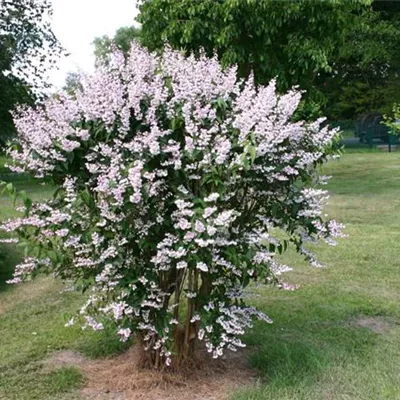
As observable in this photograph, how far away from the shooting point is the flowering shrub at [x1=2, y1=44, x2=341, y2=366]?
121 inches

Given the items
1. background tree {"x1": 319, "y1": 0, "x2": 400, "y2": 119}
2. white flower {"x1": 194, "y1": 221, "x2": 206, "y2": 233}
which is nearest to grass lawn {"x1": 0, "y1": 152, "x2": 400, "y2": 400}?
white flower {"x1": 194, "y1": 221, "x2": 206, "y2": 233}

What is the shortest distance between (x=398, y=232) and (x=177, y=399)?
223 inches

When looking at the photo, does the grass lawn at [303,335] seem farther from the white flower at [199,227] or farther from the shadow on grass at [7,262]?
the white flower at [199,227]

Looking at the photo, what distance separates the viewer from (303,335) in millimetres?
4438

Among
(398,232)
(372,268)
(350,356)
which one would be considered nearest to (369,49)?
(398,232)

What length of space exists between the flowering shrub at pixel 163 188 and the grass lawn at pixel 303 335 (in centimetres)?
59

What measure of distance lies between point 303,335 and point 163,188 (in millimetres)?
1908

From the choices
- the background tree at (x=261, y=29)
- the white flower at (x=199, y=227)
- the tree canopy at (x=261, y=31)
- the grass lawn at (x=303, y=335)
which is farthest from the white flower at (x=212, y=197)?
the background tree at (x=261, y=29)

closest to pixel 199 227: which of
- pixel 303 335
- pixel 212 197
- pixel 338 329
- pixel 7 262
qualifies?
pixel 212 197

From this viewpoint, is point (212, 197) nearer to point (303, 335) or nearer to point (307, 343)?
point (307, 343)

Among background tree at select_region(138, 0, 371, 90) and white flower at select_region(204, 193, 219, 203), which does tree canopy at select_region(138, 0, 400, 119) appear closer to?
background tree at select_region(138, 0, 371, 90)

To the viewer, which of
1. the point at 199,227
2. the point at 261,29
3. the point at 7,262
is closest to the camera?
the point at 199,227

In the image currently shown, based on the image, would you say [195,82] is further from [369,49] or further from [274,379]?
[369,49]

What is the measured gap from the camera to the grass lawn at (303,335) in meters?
3.55
